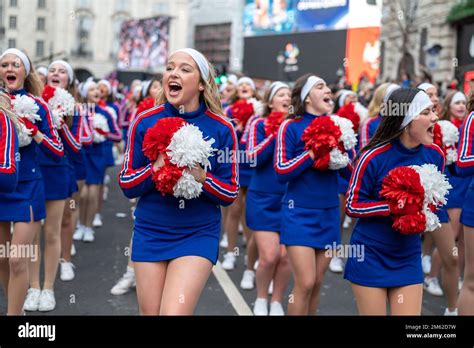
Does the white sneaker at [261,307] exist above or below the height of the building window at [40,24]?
below

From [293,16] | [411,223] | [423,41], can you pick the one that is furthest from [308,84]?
[293,16]

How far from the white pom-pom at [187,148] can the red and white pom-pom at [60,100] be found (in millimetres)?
2805

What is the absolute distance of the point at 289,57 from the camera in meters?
42.4

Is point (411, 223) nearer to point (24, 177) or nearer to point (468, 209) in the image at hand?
point (468, 209)

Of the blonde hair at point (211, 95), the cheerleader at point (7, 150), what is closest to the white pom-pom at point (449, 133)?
the blonde hair at point (211, 95)

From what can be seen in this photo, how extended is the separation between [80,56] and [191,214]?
268 ft

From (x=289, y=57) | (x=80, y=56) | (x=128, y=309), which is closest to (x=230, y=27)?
(x=80, y=56)

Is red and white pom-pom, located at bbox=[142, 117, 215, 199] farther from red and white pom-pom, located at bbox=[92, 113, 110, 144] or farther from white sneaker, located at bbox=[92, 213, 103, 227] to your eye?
white sneaker, located at bbox=[92, 213, 103, 227]

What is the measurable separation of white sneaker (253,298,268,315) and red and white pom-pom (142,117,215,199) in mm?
2760

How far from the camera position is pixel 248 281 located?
7383 millimetres

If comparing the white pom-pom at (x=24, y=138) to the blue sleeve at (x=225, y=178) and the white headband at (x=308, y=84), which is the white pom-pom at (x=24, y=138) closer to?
the blue sleeve at (x=225, y=178)

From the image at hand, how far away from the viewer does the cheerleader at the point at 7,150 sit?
4180 mm

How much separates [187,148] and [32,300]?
10.4 feet
